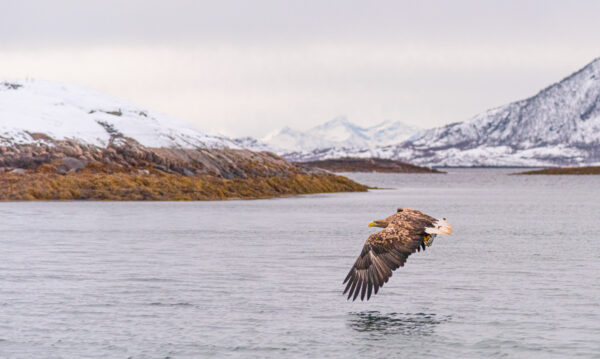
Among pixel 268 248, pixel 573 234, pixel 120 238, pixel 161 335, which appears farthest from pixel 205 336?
pixel 573 234

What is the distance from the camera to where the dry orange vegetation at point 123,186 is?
283ft

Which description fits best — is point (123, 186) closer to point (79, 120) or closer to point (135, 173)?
point (135, 173)

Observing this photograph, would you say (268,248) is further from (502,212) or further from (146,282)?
(502,212)

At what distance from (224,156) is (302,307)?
278ft

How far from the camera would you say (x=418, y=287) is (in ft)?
92.8

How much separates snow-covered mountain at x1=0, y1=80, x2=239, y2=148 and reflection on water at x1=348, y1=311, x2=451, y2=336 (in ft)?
263

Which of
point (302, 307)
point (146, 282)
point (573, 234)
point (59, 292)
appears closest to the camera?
point (302, 307)

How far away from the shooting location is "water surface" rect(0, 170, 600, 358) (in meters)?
19.8

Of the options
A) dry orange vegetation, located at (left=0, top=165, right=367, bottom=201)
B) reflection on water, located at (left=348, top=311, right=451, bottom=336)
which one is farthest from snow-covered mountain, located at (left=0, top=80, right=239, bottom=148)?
reflection on water, located at (left=348, top=311, right=451, bottom=336)

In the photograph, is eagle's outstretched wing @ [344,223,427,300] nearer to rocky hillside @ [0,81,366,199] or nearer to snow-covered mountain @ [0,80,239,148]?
rocky hillside @ [0,81,366,199]

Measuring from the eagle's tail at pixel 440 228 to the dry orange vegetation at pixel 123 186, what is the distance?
7008 cm

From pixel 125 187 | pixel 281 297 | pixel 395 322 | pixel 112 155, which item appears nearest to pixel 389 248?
pixel 395 322

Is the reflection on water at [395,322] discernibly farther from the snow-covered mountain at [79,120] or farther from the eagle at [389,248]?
the snow-covered mountain at [79,120]

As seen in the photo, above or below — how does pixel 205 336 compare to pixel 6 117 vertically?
below
